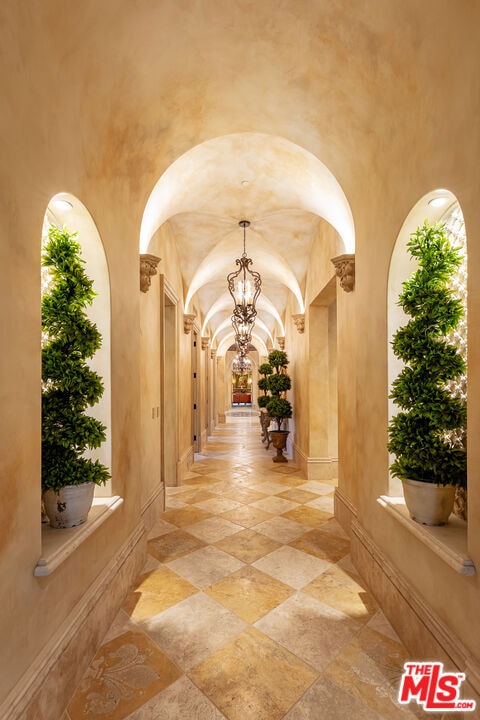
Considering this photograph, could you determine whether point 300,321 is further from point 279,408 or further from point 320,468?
point 320,468

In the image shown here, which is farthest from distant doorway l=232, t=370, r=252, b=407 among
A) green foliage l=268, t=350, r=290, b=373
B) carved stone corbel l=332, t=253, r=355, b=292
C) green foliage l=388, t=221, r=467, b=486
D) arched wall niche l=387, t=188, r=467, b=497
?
green foliage l=388, t=221, r=467, b=486

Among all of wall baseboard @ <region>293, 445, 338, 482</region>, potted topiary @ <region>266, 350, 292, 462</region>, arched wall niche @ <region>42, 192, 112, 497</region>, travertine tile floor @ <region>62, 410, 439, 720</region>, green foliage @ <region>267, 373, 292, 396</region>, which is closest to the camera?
travertine tile floor @ <region>62, 410, 439, 720</region>

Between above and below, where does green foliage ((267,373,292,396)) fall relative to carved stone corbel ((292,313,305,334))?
below

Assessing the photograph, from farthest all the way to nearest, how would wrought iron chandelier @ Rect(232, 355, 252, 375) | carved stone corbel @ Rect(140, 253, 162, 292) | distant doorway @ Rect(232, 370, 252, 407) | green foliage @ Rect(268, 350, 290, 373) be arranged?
distant doorway @ Rect(232, 370, 252, 407) → wrought iron chandelier @ Rect(232, 355, 252, 375) → green foliage @ Rect(268, 350, 290, 373) → carved stone corbel @ Rect(140, 253, 162, 292)

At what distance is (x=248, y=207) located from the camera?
4695 millimetres

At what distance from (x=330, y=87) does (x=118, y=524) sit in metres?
3.38

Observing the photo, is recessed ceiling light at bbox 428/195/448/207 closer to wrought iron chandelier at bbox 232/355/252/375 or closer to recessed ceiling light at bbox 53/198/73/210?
recessed ceiling light at bbox 53/198/73/210

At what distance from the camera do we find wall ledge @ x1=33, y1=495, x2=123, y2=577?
1.48 metres

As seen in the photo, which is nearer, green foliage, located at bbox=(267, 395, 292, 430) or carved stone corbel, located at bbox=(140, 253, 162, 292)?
carved stone corbel, located at bbox=(140, 253, 162, 292)

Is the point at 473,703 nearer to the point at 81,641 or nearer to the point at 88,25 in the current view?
the point at 81,641

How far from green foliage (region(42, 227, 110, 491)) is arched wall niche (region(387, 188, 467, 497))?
1.89 metres

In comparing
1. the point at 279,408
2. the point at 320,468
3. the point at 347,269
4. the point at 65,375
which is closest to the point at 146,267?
the point at 65,375

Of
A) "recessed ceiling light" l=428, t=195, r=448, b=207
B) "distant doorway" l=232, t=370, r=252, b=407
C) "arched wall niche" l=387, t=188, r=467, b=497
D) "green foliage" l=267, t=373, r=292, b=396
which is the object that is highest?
"recessed ceiling light" l=428, t=195, r=448, b=207

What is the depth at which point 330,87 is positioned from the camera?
245 centimetres
